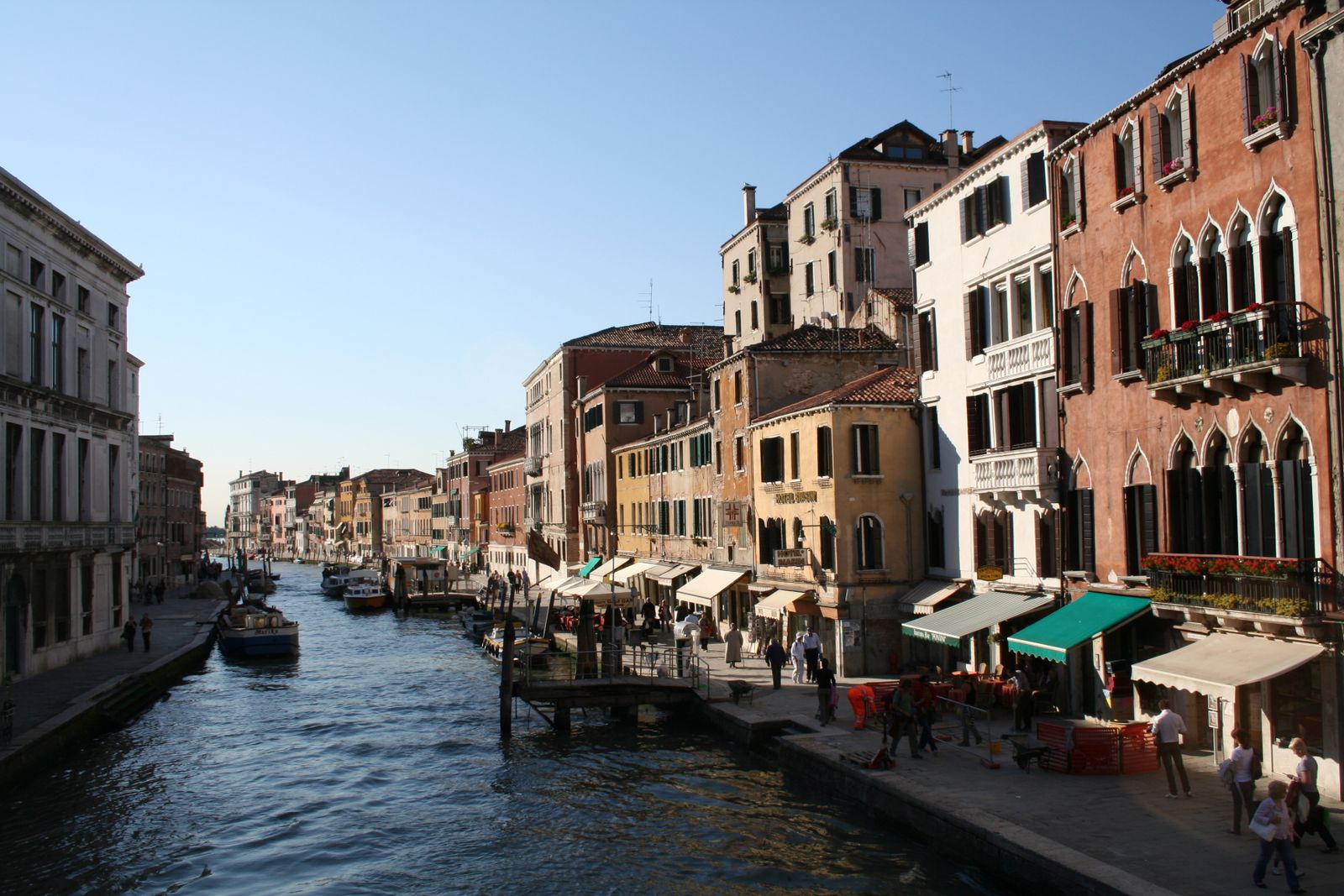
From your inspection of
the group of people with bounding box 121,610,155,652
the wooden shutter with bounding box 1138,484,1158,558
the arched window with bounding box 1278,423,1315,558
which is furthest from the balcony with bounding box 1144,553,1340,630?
the group of people with bounding box 121,610,155,652

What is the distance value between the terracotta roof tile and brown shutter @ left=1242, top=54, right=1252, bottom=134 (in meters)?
13.2

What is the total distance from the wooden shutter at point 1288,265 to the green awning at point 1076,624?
19.7 feet

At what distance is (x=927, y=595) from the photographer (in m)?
27.9

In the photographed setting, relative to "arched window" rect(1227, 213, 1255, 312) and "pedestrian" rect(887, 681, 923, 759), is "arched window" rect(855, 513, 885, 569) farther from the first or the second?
"arched window" rect(1227, 213, 1255, 312)

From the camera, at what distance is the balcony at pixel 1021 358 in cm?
2339

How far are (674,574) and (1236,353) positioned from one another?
29416mm

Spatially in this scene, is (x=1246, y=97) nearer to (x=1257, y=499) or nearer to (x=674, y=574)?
(x=1257, y=499)

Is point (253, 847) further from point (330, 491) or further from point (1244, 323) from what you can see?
point (330, 491)

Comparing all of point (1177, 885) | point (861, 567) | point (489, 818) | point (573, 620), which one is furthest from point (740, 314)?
point (1177, 885)

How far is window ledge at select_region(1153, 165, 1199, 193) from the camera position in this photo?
18.5 m

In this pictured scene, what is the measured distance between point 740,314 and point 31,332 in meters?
30.7

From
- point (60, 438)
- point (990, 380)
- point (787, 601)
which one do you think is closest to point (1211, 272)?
point (990, 380)

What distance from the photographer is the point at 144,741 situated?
28.6 meters

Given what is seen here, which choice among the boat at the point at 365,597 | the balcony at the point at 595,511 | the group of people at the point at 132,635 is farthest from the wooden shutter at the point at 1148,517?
the boat at the point at 365,597
